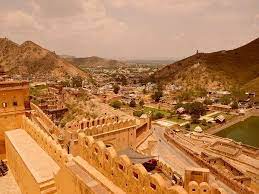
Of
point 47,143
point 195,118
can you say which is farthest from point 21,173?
point 195,118

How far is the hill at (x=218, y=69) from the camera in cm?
11160

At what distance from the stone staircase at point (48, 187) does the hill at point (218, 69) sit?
329 ft

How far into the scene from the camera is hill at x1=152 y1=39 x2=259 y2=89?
366 feet

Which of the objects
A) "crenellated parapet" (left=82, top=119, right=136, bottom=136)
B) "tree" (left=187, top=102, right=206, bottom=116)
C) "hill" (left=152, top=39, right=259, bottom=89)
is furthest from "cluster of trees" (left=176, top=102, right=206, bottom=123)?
"hill" (left=152, top=39, right=259, bottom=89)

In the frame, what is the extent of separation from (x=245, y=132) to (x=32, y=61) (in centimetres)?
12291

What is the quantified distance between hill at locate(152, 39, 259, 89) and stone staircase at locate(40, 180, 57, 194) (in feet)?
329

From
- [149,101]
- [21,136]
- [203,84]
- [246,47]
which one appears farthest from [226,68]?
[21,136]

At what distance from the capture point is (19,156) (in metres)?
12.5

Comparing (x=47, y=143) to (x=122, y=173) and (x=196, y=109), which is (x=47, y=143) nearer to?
(x=122, y=173)

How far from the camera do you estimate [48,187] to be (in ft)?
32.9

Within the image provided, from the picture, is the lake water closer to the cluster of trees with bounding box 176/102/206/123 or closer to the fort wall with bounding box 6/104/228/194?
the cluster of trees with bounding box 176/102/206/123

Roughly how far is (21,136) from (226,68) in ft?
392

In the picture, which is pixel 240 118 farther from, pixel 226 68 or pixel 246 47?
pixel 246 47

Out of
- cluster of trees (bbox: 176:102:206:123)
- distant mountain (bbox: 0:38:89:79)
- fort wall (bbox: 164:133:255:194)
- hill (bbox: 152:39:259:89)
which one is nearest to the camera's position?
fort wall (bbox: 164:133:255:194)
